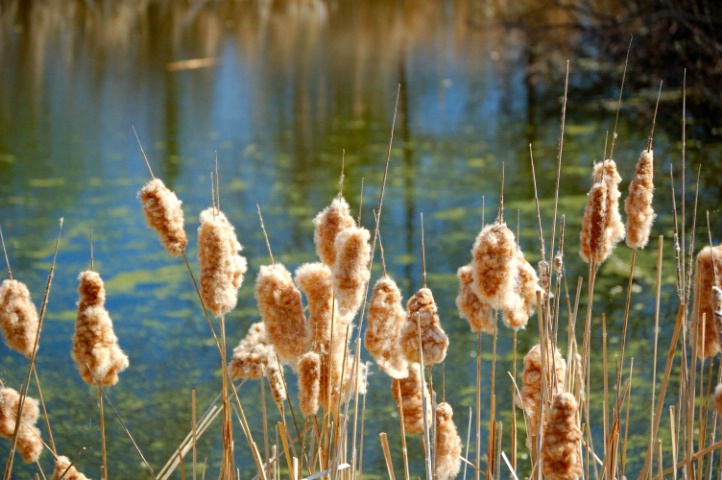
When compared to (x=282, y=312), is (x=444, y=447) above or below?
below

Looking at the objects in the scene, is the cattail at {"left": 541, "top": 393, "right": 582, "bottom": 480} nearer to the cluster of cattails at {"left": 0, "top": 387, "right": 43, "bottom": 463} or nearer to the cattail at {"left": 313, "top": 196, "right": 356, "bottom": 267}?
the cattail at {"left": 313, "top": 196, "right": 356, "bottom": 267}

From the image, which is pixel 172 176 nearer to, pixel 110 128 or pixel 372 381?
pixel 110 128

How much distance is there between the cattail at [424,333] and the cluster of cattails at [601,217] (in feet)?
0.77

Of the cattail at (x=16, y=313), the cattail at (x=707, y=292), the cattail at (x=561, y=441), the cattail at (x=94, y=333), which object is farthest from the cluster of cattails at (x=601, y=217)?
the cattail at (x=16, y=313)

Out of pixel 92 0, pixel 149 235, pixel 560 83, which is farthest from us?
pixel 92 0

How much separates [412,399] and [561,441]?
39 centimetres

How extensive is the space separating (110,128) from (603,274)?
10.7 ft

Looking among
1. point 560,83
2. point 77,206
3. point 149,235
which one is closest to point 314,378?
point 149,235

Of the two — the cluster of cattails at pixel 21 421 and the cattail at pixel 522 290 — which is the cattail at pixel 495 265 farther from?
the cluster of cattails at pixel 21 421

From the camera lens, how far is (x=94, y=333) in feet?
4.08

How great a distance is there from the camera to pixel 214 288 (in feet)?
3.97

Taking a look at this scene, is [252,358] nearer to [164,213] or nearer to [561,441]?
[164,213]

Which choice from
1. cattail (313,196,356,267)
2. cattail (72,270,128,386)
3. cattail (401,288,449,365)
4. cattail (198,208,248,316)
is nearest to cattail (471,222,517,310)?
cattail (401,288,449,365)

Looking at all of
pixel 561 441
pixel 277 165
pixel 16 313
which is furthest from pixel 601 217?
pixel 277 165
